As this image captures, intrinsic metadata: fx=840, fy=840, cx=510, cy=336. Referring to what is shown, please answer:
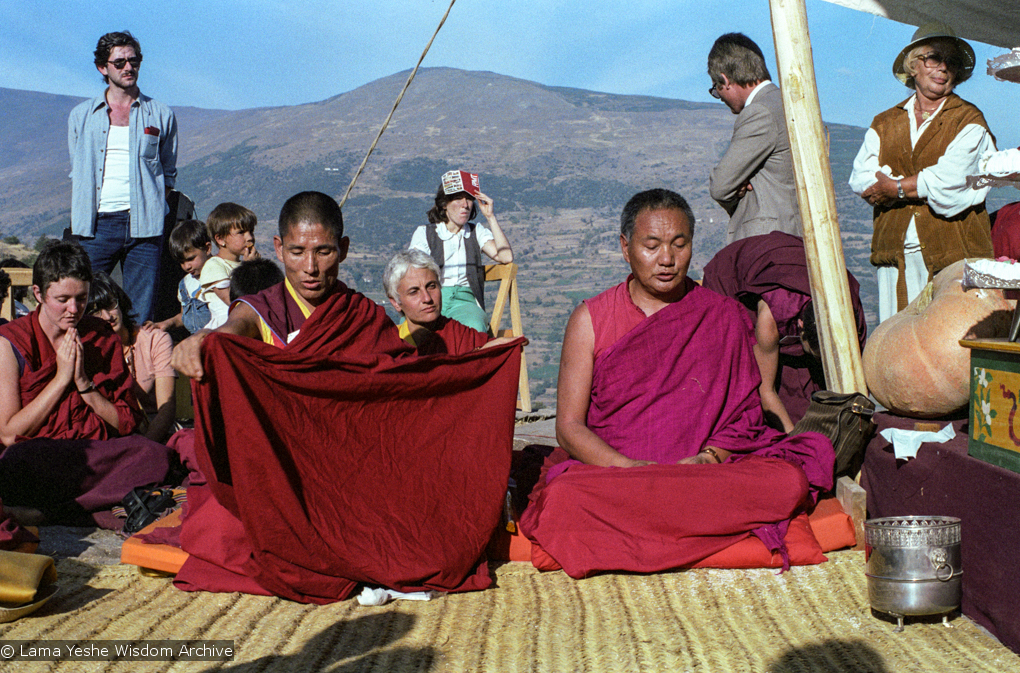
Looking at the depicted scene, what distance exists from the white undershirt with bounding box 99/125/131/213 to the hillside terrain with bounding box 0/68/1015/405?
5798mm

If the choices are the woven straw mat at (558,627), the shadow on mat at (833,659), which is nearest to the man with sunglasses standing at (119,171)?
the woven straw mat at (558,627)

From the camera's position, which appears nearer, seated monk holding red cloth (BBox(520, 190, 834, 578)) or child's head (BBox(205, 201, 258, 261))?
seated monk holding red cloth (BBox(520, 190, 834, 578))

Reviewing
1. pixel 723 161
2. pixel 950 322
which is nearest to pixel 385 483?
pixel 950 322

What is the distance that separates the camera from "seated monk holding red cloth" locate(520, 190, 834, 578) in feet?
10.6

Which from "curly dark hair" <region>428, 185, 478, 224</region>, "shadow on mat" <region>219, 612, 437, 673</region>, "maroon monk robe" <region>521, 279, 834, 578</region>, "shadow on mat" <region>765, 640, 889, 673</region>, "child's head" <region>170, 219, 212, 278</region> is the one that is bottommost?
"shadow on mat" <region>219, 612, 437, 673</region>

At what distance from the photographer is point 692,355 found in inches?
141

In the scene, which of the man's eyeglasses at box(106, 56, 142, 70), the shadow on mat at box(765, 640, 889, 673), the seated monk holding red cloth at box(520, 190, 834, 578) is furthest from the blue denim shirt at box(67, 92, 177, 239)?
the shadow on mat at box(765, 640, 889, 673)

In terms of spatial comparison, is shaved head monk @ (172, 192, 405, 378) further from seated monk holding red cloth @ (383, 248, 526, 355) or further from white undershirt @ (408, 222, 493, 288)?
white undershirt @ (408, 222, 493, 288)

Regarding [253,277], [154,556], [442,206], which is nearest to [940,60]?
[253,277]

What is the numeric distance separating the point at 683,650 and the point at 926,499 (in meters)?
1.15

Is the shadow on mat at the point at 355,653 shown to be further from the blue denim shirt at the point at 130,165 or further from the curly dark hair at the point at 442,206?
the curly dark hair at the point at 442,206

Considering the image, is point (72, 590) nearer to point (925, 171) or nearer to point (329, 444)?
point (329, 444)

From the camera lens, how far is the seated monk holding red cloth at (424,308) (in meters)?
4.37

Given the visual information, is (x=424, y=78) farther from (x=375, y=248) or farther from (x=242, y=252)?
(x=242, y=252)
